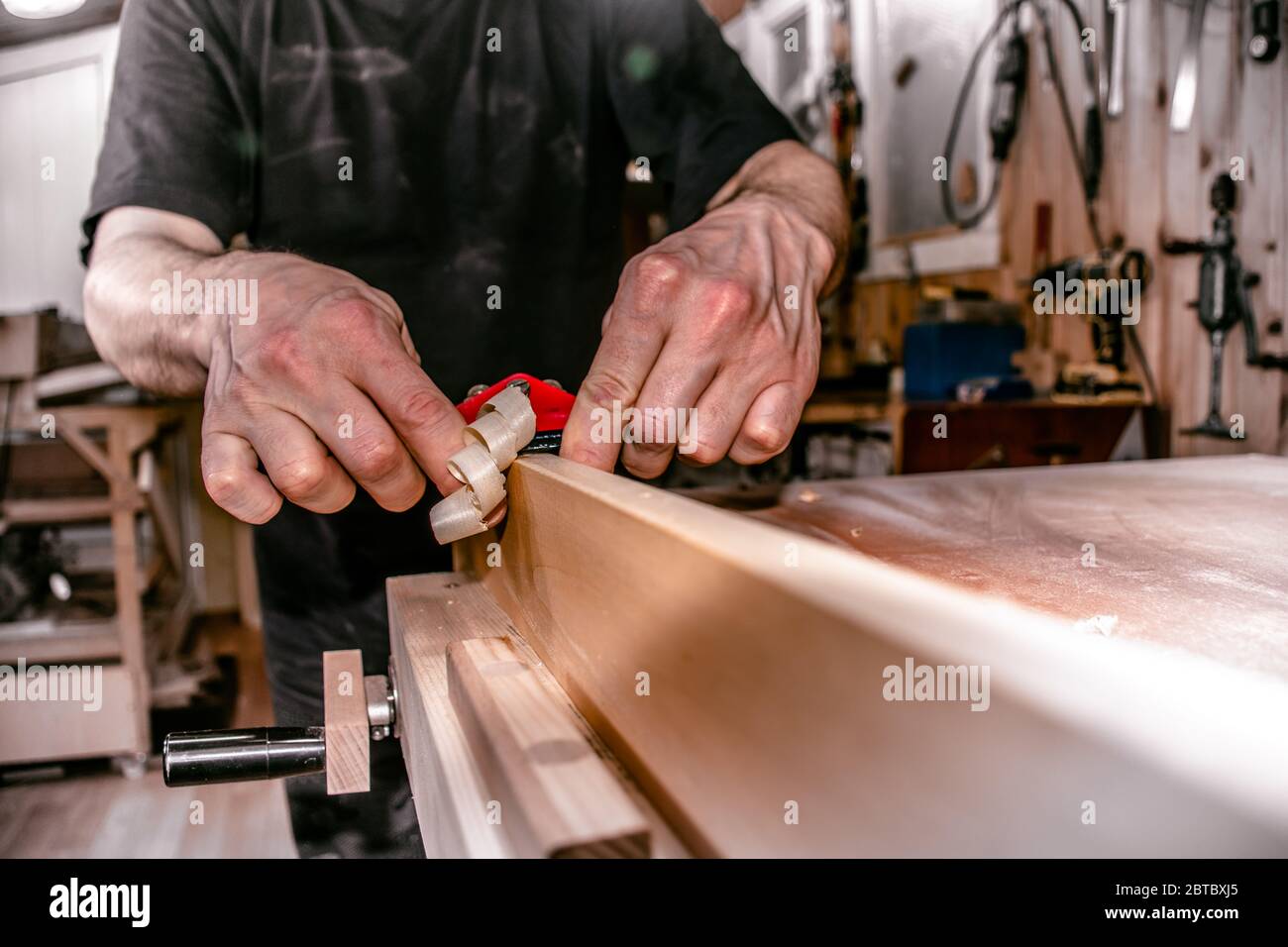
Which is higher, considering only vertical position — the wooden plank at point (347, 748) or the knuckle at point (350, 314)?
the knuckle at point (350, 314)

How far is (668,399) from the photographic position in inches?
29.9

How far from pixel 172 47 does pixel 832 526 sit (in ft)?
3.32

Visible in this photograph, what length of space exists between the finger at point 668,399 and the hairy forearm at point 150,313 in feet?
1.39

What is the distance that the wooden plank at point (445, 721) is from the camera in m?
0.42

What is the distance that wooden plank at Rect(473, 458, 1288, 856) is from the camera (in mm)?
224

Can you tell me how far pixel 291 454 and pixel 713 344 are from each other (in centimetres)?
38

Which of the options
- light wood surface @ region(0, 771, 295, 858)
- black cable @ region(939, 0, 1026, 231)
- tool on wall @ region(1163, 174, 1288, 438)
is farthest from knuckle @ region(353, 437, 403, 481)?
black cable @ region(939, 0, 1026, 231)

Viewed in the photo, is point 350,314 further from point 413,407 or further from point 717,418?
point 717,418

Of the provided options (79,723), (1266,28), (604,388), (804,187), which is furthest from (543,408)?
(79,723)

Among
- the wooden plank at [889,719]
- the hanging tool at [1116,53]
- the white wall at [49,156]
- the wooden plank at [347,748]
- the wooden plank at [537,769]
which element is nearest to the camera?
the wooden plank at [889,719]

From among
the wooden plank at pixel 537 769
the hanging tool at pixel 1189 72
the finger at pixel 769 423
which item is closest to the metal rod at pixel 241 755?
the wooden plank at pixel 537 769

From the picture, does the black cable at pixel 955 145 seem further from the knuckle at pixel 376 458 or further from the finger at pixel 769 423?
the knuckle at pixel 376 458

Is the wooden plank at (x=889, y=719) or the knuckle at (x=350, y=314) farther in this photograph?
the knuckle at (x=350, y=314)
